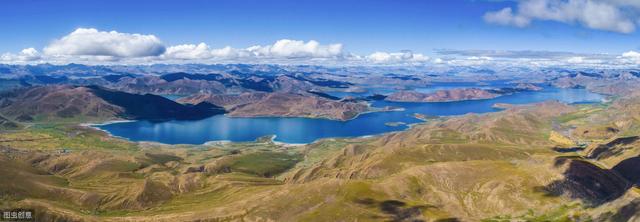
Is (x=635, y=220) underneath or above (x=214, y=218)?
above

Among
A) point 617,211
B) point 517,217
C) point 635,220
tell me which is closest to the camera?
point 635,220

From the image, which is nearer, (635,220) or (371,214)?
(635,220)

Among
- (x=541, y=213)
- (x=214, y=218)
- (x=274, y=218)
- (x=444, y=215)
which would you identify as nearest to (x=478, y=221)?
(x=444, y=215)

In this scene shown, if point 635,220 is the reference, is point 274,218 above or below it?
below

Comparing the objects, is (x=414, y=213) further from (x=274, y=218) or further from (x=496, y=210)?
(x=274, y=218)

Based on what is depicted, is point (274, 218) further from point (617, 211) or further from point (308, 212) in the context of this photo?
point (617, 211)

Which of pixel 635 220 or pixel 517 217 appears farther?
pixel 517 217

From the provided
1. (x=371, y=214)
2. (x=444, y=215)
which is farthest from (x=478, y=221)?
(x=371, y=214)

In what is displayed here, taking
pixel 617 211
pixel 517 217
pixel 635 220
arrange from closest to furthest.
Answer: pixel 635 220, pixel 617 211, pixel 517 217
